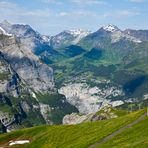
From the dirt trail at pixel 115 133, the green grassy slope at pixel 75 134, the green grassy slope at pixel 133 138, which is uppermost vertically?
the green grassy slope at pixel 133 138

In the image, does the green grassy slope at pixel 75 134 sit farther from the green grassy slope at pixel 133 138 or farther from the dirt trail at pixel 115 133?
the green grassy slope at pixel 133 138

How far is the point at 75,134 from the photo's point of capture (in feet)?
556

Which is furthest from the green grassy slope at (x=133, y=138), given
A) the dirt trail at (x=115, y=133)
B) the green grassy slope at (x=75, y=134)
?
the dirt trail at (x=115, y=133)

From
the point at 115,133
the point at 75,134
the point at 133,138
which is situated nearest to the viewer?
the point at 133,138

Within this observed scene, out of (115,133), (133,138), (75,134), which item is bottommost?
(75,134)

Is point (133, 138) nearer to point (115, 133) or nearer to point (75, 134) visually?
point (115, 133)

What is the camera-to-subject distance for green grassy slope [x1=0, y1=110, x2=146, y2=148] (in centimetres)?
15350

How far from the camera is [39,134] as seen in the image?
19212 cm

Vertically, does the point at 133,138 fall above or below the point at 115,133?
above

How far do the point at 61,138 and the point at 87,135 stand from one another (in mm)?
Answer: 14314

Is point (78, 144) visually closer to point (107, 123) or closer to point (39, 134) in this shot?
point (107, 123)

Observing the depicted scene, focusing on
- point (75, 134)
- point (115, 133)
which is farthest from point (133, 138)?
point (75, 134)

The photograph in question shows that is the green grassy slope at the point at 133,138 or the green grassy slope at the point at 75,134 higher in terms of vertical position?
the green grassy slope at the point at 133,138

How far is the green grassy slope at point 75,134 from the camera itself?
153500 mm
